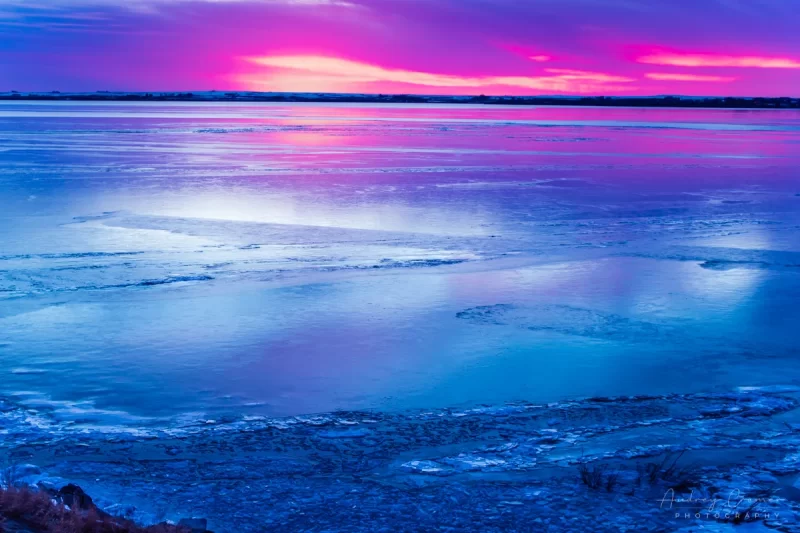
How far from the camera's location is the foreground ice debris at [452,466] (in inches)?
147

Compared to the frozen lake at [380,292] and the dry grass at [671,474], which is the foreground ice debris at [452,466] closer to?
the dry grass at [671,474]

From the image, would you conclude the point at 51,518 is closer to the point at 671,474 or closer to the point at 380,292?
the point at 671,474

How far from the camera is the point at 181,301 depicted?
721 cm

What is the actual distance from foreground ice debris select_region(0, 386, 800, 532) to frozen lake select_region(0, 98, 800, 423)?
298 millimetres

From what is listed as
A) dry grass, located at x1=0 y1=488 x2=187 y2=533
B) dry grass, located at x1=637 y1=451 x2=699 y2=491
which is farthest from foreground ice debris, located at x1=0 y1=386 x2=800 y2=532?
dry grass, located at x1=0 y1=488 x2=187 y2=533

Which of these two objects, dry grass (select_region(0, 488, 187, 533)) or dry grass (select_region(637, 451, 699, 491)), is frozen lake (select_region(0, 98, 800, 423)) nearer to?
dry grass (select_region(637, 451, 699, 491))

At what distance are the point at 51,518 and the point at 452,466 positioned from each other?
1.89 m

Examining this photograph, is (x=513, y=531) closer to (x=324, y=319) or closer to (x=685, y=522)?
(x=685, y=522)

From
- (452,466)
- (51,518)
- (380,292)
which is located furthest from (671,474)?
(380,292)

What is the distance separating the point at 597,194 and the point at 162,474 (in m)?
12.2

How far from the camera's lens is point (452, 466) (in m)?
4.23

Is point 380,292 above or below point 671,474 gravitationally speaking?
above

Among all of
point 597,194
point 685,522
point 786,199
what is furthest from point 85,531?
point 786,199

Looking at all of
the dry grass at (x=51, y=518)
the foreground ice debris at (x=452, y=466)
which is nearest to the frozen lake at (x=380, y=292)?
A: the foreground ice debris at (x=452, y=466)
